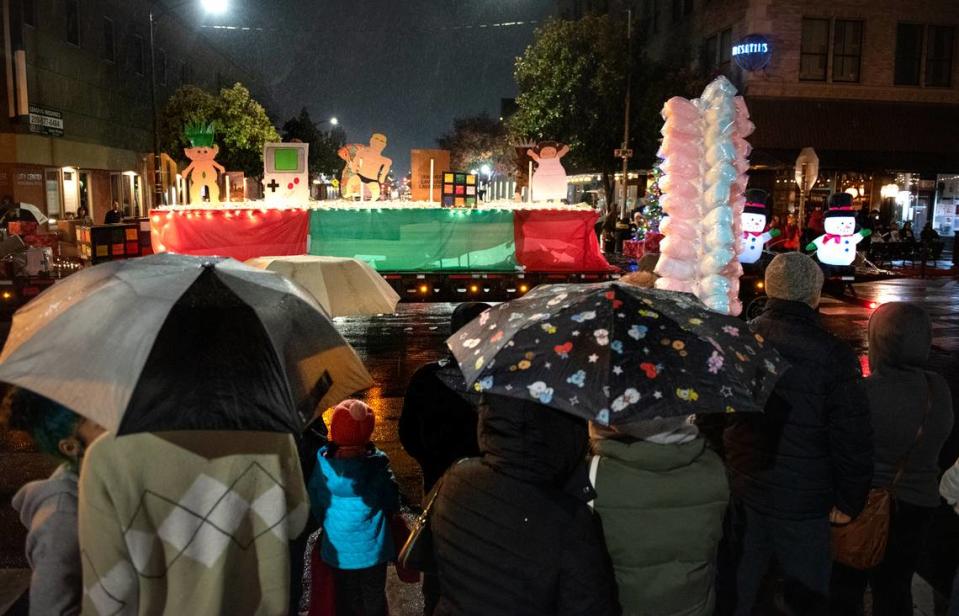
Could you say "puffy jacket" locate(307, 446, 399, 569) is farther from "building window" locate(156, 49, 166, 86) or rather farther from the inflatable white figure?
"building window" locate(156, 49, 166, 86)

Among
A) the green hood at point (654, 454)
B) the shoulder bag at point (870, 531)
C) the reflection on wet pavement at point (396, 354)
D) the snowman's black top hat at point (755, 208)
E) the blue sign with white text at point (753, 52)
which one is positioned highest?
the blue sign with white text at point (753, 52)

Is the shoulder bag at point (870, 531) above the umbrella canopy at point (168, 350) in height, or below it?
below

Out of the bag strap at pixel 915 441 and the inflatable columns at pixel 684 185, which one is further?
the inflatable columns at pixel 684 185

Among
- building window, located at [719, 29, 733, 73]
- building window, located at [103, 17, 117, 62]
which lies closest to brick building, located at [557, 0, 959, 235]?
building window, located at [719, 29, 733, 73]

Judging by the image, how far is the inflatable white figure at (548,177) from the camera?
42.8ft

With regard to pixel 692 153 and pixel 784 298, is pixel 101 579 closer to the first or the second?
pixel 784 298

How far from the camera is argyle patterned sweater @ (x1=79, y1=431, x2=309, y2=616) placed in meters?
2.47

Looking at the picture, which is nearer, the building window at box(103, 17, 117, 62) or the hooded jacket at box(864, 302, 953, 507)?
the hooded jacket at box(864, 302, 953, 507)

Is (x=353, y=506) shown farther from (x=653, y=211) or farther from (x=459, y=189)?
(x=653, y=211)

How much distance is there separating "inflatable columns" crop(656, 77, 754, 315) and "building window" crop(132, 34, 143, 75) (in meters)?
41.8

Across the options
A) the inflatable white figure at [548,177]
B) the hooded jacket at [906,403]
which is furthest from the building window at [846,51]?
the hooded jacket at [906,403]

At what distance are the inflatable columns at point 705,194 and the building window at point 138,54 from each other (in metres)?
41.8

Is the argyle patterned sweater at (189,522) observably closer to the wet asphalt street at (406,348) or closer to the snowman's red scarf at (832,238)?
the wet asphalt street at (406,348)

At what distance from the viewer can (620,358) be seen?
2861mm
